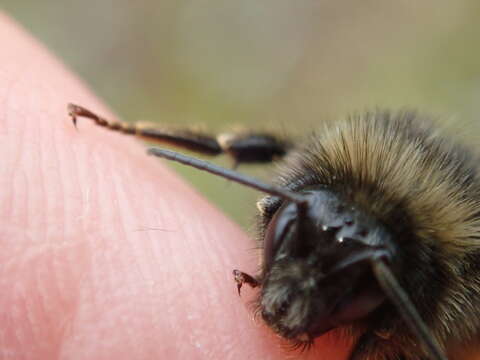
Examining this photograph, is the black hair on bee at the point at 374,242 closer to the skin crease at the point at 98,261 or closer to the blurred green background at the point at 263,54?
the skin crease at the point at 98,261

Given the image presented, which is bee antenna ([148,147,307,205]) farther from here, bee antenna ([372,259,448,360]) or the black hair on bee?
bee antenna ([372,259,448,360])

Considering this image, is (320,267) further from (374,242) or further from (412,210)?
(412,210)

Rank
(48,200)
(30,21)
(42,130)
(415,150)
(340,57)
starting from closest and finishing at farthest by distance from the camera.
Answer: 1. (415,150)
2. (48,200)
3. (42,130)
4. (30,21)
5. (340,57)

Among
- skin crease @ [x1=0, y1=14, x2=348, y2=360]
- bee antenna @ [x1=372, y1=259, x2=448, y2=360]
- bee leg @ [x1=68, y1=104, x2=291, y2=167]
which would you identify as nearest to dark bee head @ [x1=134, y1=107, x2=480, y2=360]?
bee antenna @ [x1=372, y1=259, x2=448, y2=360]

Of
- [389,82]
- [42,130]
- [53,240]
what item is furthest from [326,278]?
[389,82]

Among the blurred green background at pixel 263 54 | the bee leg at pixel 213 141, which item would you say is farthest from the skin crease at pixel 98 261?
the blurred green background at pixel 263 54

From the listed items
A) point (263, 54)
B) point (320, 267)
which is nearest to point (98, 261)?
point (320, 267)

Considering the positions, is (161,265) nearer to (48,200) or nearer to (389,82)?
(48,200)
